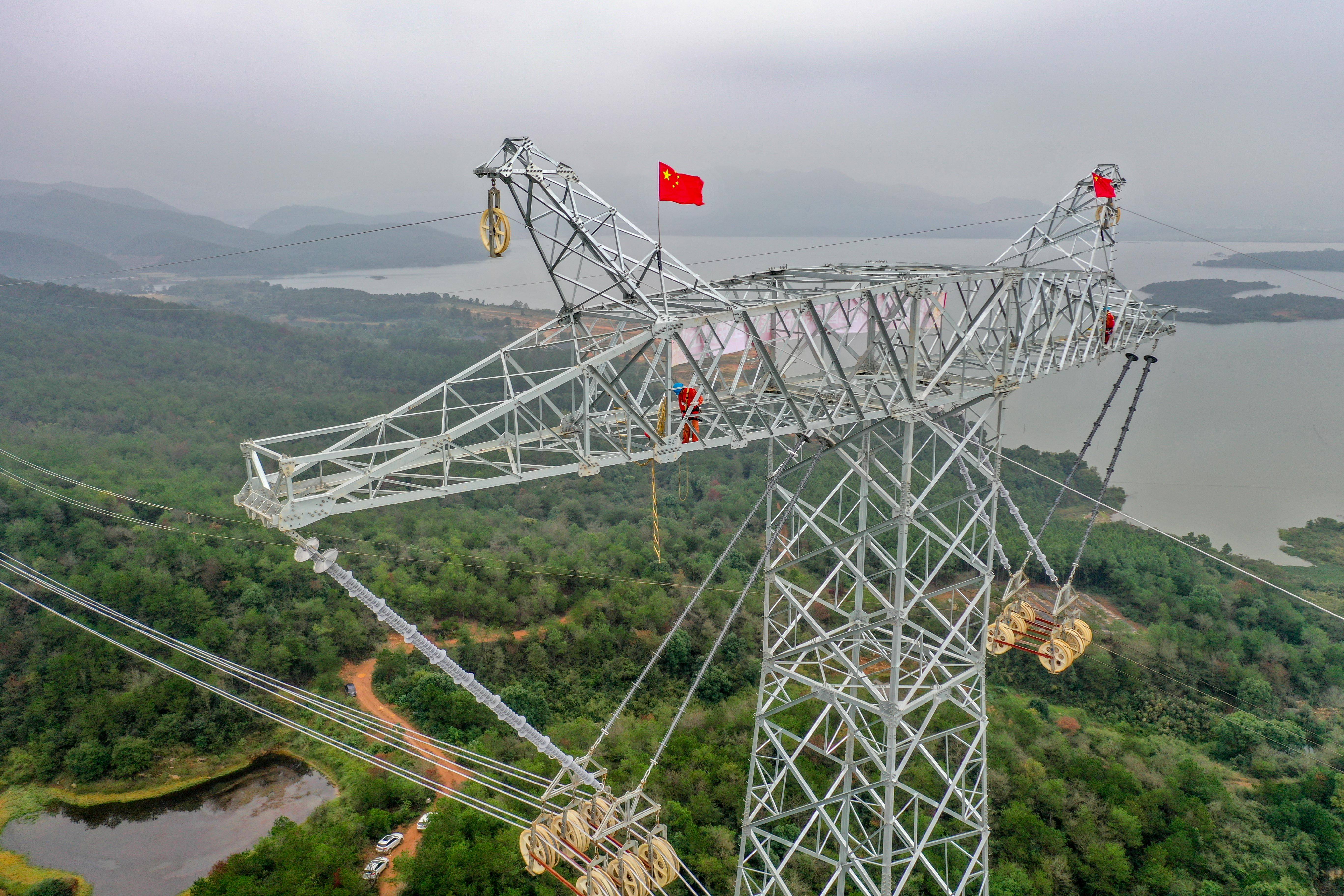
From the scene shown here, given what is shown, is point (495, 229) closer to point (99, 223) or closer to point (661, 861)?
point (661, 861)

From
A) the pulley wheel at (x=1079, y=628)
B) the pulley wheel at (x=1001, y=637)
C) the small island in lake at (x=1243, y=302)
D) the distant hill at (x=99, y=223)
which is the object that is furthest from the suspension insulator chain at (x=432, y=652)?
the distant hill at (x=99, y=223)

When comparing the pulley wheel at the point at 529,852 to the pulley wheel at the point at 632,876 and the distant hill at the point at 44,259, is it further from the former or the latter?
the distant hill at the point at 44,259

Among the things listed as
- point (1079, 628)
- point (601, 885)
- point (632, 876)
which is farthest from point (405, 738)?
point (1079, 628)

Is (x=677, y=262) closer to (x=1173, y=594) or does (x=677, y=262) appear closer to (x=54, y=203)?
(x=1173, y=594)

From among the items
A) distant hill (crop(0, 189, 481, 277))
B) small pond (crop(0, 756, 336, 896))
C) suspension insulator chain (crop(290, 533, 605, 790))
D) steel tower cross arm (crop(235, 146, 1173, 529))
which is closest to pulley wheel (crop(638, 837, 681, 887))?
suspension insulator chain (crop(290, 533, 605, 790))

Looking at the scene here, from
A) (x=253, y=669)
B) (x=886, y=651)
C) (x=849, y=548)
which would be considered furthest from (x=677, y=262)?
(x=253, y=669)
